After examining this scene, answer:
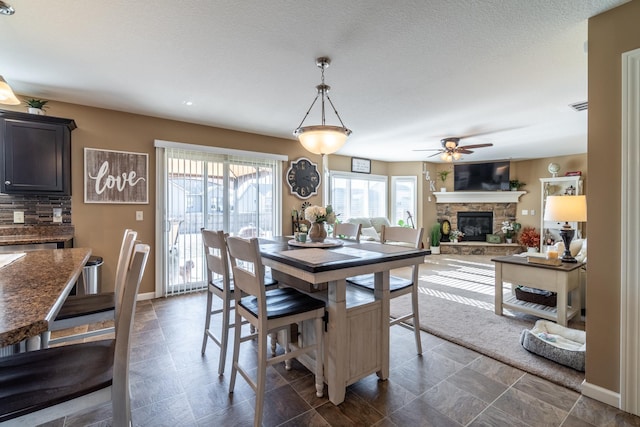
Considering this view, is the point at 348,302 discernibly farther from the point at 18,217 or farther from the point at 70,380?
the point at 18,217

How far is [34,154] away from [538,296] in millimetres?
5567

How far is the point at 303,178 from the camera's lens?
5133 millimetres

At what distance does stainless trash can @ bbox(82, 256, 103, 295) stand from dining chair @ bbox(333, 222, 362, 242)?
2578 millimetres

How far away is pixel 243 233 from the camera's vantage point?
4547mm

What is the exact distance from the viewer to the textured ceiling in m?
1.83

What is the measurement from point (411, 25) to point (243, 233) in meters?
3.49

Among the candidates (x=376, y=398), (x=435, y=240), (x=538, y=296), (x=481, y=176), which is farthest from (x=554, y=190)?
(x=376, y=398)

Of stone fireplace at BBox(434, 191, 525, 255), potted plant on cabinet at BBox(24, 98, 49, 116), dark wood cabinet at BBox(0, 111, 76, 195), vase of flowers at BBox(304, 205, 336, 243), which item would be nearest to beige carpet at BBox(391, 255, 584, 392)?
vase of flowers at BBox(304, 205, 336, 243)

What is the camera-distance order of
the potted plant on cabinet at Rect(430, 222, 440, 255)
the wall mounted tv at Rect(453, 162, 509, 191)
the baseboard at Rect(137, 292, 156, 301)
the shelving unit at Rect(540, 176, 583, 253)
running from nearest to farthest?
1. the baseboard at Rect(137, 292, 156, 301)
2. the shelving unit at Rect(540, 176, 583, 253)
3. the wall mounted tv at Rect(453, 162, 509, 191)
4. the potted plant on cabinet at Rect(430, 222, 440, 255)

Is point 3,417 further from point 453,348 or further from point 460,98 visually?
point 460,98

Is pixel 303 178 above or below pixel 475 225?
above

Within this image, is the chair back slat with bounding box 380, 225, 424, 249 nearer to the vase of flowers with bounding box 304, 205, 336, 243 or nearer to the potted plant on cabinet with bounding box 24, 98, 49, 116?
the vase of flowers with bounding box 304, 205, 336, 243

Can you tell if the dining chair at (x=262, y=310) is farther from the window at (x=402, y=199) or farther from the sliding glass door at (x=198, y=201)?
the window at (x=402, y=199)

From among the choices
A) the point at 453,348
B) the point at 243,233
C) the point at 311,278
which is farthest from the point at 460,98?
the point at 243,233
